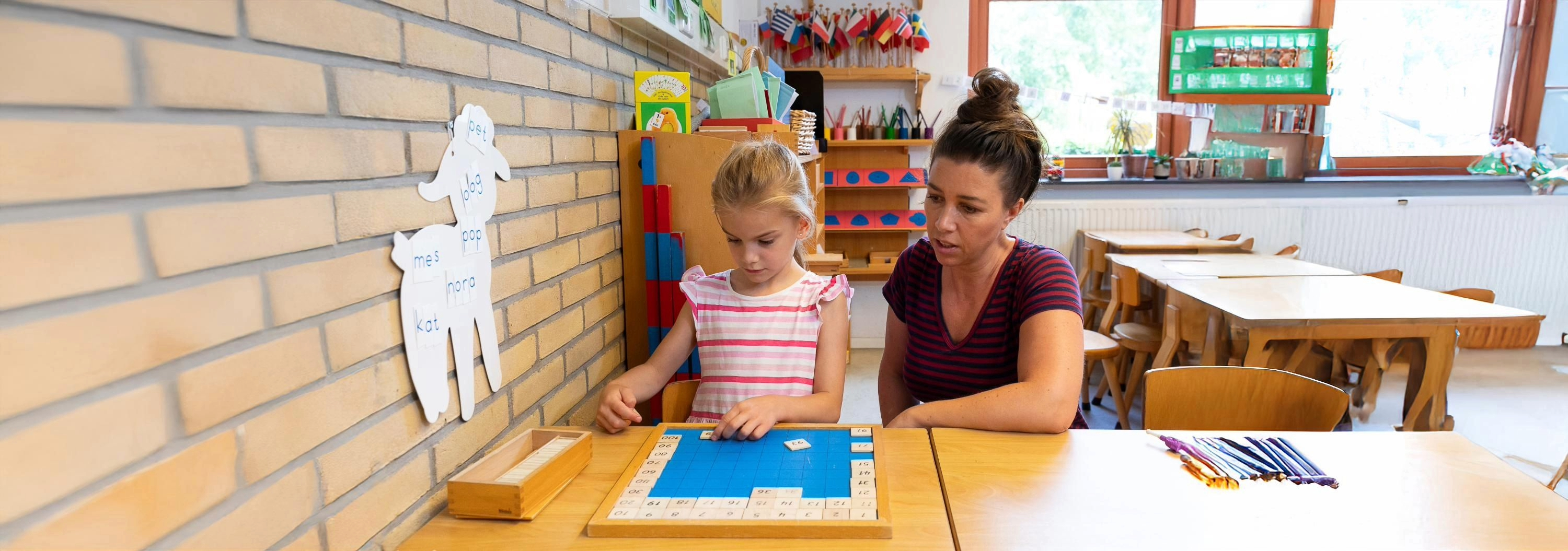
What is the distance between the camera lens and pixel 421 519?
1.13m

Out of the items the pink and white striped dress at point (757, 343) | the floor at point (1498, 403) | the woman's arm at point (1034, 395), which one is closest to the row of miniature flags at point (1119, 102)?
the floor at point (1498, 403)

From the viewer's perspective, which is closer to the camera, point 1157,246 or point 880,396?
point 880,396

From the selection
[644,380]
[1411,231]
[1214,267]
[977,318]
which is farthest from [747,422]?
[1411,231]

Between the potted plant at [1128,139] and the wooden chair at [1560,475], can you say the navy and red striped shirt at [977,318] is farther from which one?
the potted plant at [1128,139]

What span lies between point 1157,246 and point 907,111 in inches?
65.2

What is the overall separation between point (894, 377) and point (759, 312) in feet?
1.35

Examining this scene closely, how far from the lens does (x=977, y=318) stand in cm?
164

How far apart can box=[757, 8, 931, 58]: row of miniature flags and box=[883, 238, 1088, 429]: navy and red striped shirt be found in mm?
3088

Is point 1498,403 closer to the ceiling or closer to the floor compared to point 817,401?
closer to the floor

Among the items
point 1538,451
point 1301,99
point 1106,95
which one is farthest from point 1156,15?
point 1538,451

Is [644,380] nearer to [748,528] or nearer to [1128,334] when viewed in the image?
[748,528]

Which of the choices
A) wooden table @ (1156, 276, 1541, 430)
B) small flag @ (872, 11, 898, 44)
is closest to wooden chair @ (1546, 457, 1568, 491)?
wooden table @ (1156, 276, 1541, 430)

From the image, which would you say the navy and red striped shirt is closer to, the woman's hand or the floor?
the woman's hand

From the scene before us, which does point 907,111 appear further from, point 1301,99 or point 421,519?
point 421,519
